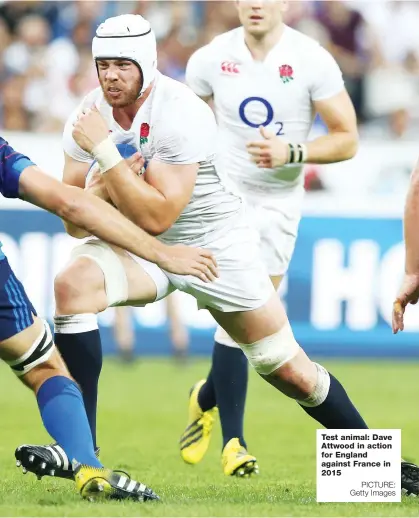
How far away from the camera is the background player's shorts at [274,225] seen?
7.22 meters

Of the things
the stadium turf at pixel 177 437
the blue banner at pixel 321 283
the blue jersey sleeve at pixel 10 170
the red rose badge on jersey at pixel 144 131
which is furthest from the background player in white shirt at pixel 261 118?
the blue banner at pixel 321 283

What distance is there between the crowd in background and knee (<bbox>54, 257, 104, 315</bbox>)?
25.9 ft

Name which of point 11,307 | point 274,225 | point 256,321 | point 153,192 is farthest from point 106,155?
point 274,225

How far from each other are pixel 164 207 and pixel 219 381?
1932mm

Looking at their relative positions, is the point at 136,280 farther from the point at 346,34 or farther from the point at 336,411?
the point at 346,34

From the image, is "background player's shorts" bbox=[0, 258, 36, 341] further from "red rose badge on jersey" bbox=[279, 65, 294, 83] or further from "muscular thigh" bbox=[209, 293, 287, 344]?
"red rose badge on jersey" bbox=[279, 65, 294, 83]

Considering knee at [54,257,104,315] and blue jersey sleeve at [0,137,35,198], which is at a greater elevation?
blue jersey sleeve at [0,137,35,198]

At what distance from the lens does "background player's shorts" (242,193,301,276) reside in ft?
23.7

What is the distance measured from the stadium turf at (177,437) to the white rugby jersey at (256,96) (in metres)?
1.69

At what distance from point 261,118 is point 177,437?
2.30m

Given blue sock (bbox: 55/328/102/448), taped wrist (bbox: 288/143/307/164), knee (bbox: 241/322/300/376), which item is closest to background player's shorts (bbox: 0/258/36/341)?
blue sock (bbox: 55/328/102/448)

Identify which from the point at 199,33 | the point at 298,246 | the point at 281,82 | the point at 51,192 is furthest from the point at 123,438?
the point at 199,33

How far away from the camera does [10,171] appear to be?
498 cm

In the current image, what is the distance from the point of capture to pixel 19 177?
4.98 meters
